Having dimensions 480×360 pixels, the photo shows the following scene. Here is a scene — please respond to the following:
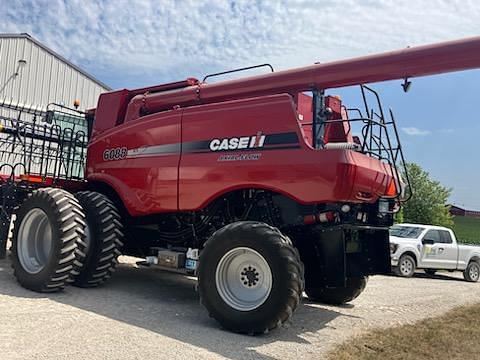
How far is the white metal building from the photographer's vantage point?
19172mm

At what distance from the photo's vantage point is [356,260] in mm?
7309

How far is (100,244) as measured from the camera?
307 inches

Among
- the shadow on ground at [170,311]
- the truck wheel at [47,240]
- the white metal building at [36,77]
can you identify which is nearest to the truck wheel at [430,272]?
the shadow on ground at [170,311]

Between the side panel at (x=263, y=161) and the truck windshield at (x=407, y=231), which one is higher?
the side panel at (x=263, y=161)

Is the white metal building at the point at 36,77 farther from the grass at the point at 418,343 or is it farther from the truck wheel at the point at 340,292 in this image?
the grass at the point at 418,343

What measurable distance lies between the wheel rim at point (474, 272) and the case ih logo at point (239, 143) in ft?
46.2

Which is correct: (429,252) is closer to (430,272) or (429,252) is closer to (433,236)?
(433,236)


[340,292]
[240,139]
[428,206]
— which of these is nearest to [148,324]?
[240,139]

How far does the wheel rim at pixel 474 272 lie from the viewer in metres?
18.0

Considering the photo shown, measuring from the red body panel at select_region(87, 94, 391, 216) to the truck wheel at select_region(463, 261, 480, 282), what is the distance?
12.7m

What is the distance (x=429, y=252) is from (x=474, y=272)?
249 centimetres

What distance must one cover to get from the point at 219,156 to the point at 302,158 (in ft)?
4.19

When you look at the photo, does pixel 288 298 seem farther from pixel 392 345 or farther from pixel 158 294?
pixel 158 294

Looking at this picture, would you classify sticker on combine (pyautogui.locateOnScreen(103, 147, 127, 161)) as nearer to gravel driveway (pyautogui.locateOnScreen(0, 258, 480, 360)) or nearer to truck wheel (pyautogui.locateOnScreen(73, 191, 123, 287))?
truck wheel (pyautogui.locateOnScreen(73, 191, 123, 287))
